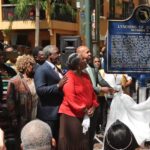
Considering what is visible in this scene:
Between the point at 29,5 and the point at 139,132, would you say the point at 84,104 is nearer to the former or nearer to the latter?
the point at 139,132

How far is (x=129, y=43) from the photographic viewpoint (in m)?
8.05

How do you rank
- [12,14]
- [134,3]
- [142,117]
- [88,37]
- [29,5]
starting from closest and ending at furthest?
[142,117], [88,37], [29,5], [12,14], [134,3]

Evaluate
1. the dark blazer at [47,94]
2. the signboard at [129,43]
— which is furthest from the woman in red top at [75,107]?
the signboard at [129,43]

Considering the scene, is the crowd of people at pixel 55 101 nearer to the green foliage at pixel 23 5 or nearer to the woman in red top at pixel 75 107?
the woman in red top at pixel 75 107

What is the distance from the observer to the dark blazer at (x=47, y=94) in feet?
24.8

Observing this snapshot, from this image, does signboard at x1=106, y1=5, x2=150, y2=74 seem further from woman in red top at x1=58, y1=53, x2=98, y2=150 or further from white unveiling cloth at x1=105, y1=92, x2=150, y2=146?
woman in red top at x1=58, y1=53, x2=98, y2=150

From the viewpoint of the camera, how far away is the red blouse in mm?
7414

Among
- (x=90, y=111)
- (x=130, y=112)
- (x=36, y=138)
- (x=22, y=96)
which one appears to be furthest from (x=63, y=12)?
(x=36, y=138)

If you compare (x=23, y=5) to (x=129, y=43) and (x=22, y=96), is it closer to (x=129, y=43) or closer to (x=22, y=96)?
(x=129, y=43)

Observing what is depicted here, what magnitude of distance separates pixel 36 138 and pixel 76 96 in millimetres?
3699

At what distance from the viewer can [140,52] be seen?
811cm

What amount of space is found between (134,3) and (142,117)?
3705 centimetres

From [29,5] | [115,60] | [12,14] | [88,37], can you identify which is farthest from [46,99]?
[12,14]

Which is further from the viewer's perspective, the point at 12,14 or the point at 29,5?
the point at 12,14
